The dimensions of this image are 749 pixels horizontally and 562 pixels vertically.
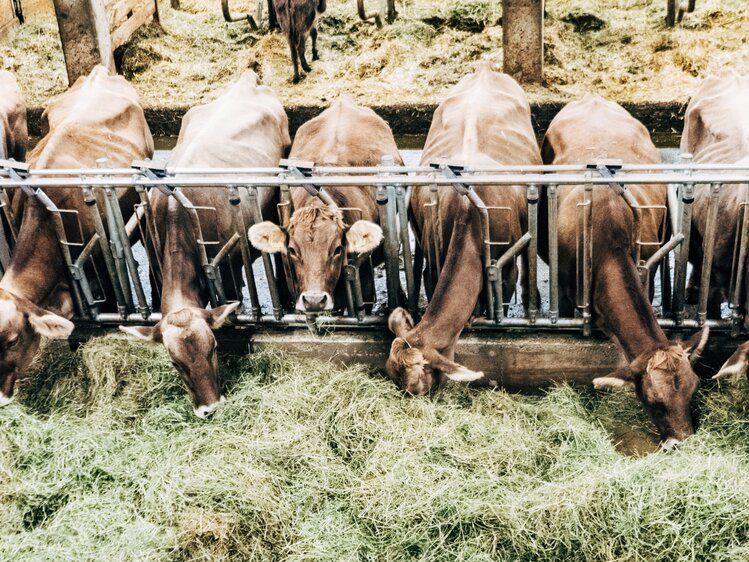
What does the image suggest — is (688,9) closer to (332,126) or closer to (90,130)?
(332,126)

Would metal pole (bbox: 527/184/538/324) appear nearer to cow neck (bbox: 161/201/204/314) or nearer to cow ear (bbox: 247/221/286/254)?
cow ear (bbox: 247/221/286/254)

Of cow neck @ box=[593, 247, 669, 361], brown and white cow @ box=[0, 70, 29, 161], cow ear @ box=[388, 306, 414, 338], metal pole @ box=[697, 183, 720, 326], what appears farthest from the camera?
brown and white cow @ box=[0, 70, 29, 161]

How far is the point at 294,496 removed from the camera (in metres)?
4.79

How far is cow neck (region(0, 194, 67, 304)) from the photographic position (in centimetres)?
585

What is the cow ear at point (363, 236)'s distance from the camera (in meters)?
5.45

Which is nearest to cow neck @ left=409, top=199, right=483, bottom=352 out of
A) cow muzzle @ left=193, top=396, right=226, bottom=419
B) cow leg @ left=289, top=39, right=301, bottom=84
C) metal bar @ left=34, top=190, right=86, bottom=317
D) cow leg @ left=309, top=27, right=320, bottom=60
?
cow muzzle @ left=193, top=396, right=226, bottom=419

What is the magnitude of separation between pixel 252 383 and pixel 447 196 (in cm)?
173

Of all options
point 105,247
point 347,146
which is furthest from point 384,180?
point 105,247

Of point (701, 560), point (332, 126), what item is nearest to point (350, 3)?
point (332, 126)

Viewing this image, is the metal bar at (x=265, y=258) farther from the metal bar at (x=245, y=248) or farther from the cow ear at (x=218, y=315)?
the cow ear at (x=218, y=315)

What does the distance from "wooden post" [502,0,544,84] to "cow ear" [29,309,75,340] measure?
6874mm

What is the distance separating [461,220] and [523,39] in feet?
18.8

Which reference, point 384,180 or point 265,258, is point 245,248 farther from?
point 384,180

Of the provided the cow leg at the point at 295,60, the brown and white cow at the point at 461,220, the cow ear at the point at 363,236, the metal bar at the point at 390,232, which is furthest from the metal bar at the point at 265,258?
the cow leg at the point at 295,60
